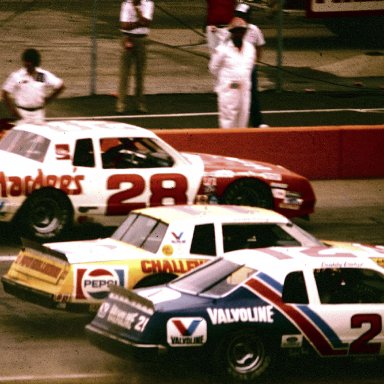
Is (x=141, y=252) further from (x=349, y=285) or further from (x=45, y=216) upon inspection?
(x=45, y=216)

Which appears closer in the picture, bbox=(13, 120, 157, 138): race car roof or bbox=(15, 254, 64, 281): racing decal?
bbox=(15, 254, 64, 281): racing decal

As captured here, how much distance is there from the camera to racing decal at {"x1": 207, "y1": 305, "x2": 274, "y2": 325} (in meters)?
10.3

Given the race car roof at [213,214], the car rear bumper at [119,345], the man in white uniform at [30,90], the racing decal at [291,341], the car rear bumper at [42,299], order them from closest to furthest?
the car rear bumper at [119,345]
the racing decal at [291,341]
the car rear bumper at [42,299]
the race car roof at [213,214]
the man in white uniform at [30,90]

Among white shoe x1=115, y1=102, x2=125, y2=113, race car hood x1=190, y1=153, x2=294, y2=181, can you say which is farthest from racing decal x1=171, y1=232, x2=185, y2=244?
white shoe x1=115, y1=102, x2=125, y2=113

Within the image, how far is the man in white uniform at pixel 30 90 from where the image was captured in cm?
1794

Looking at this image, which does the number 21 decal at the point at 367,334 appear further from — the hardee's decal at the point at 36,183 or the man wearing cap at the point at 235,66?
the man wearing cap at the point at 235,66

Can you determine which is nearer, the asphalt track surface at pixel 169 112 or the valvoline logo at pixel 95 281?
the asphalt track surface at pixel 169 112

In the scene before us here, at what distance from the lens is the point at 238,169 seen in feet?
53.6

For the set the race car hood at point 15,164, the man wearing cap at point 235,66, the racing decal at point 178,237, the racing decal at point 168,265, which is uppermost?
the man wearing cap at point 235,66

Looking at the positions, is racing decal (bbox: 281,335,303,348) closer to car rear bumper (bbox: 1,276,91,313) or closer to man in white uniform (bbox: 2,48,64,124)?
car rear bumper (bbox: 1,276,91,313)

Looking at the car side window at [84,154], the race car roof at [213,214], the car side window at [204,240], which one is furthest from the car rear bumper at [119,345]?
the car side window at [84,154]

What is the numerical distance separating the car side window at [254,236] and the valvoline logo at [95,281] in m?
1.08

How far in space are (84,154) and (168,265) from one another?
12.7 feet

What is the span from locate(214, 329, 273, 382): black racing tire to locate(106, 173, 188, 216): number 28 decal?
5.41 meters
